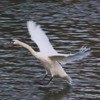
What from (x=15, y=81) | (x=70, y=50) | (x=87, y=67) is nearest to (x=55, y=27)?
(x=70, y=50)

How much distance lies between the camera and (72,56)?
12039mm

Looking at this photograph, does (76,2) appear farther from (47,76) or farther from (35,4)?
(47,76)

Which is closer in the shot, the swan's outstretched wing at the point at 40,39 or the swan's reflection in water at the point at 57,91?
the swan's reflection in water at the point at 57,91

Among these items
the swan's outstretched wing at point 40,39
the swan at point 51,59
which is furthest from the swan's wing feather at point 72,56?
the swan's outstretched wing at point 40,39

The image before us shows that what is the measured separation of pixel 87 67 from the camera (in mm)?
14438

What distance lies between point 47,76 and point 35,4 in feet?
34.6

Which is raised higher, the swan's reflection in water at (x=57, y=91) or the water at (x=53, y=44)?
the water at (x=53, y=44)

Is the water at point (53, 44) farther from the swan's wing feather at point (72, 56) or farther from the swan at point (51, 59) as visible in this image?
the swan's wing feather at point (72, 56)

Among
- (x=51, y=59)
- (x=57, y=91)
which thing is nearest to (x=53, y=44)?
(x=51, y=59)

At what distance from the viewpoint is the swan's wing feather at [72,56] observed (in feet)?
39.0

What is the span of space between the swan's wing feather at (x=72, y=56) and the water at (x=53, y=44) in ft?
2.40

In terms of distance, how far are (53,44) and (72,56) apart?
4969 millimetres

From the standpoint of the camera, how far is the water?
41.5ft

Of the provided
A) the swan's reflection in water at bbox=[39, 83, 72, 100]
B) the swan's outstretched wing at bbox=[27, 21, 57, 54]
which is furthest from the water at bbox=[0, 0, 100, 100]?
the swan's outstretched wing at bbox=[27, 21, 57, 54]
